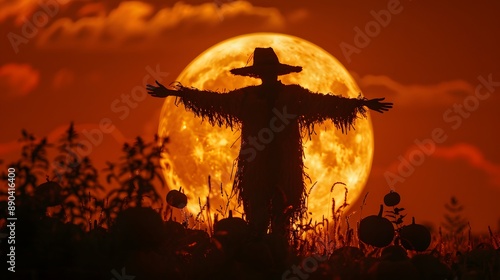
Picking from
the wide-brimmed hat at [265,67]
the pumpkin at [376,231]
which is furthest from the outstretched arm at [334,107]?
the pumpkin at [376,231]

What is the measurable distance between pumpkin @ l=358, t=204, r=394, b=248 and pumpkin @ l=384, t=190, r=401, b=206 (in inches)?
15.4

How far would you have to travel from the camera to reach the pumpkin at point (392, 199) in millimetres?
10269

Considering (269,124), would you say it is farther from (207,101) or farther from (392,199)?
(392,199)

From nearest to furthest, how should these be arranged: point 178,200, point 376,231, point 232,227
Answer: point 232,227 → point 376,231 → point 178,200

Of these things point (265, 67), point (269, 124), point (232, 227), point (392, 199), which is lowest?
point (232, 227)

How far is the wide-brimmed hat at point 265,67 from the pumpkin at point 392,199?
2689 mm

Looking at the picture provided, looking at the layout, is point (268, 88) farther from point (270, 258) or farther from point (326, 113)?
point (270, 258)

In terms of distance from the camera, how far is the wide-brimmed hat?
457 inches

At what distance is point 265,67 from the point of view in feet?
38.1

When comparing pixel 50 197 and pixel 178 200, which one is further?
pixel 178 200

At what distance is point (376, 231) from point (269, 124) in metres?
2.54

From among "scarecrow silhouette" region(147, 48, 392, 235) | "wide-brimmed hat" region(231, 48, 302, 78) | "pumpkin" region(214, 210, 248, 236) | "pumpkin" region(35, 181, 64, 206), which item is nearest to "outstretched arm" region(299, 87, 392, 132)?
"scarecrow silhouette" region(147, 48, 392, 235)

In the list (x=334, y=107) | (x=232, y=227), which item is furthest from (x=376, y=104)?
(x=232, y=227)

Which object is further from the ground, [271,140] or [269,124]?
[269,124]
